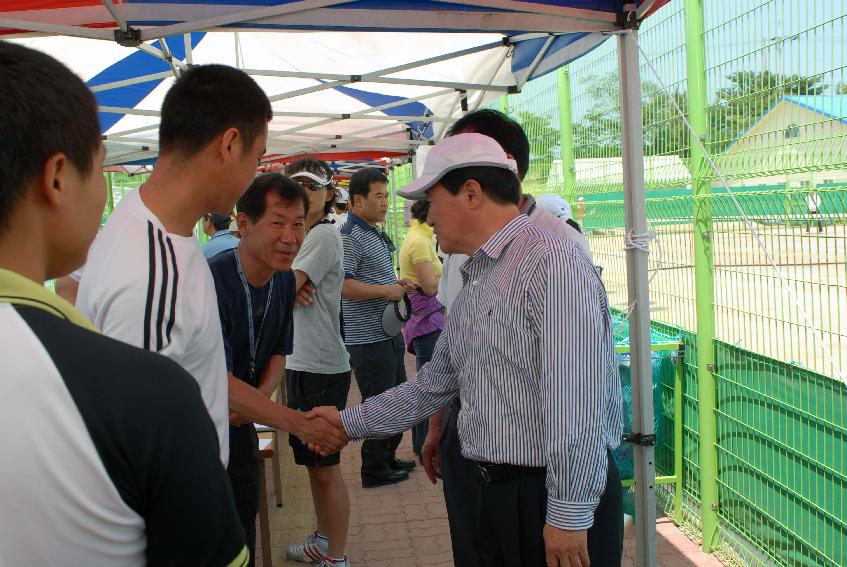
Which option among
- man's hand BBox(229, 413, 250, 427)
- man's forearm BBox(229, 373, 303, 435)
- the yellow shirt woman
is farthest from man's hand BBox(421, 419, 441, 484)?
the yellow shirt woman

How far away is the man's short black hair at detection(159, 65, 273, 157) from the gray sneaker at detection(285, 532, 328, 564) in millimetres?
3154

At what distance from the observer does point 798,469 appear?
3717 mm

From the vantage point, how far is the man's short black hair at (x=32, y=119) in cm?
90

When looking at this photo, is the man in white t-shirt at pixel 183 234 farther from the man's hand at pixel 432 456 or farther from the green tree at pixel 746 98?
the green tree at pixel 746 98

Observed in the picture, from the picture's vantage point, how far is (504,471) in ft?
7.72

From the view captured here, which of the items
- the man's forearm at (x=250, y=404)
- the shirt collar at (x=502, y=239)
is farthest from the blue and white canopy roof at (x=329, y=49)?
the man's forearm at (x=250, y=404)

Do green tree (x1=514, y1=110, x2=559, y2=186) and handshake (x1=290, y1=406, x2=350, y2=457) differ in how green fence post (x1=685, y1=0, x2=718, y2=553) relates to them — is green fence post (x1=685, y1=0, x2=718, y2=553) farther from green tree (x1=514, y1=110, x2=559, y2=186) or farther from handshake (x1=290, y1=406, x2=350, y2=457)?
handshake (x1=290, y1=406, x2=350, y2=457)

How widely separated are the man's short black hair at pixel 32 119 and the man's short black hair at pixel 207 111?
1.12 meters

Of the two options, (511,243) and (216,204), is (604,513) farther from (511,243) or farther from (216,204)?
(216,204)

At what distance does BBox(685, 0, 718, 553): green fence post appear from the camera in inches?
170

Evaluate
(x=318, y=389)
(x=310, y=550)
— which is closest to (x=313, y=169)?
(x=318, y=389)

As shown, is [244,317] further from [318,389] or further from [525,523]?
[318,389]

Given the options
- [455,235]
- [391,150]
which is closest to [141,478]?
[455,235]

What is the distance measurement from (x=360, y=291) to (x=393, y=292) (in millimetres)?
228
